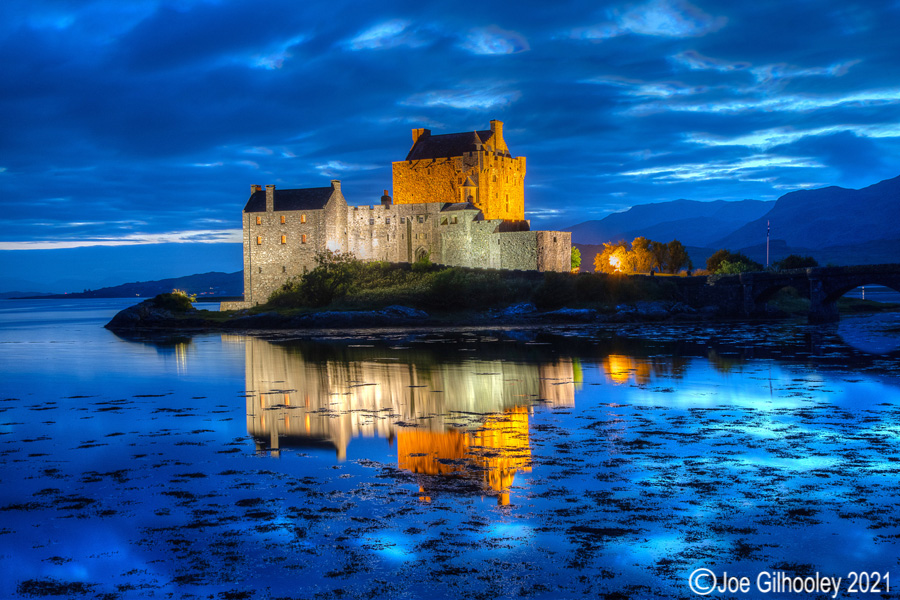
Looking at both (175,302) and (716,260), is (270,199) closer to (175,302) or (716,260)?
(175,302)

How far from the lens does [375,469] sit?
36.4 ft

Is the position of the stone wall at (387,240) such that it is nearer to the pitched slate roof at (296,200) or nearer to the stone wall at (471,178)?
the pitched slate roof at (296,200)

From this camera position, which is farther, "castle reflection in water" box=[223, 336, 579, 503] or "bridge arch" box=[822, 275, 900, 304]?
"bridge arch" box=[822, 275, 900, 304]

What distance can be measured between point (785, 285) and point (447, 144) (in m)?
30.2

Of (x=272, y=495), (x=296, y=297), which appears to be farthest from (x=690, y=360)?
(x=296, y=297)

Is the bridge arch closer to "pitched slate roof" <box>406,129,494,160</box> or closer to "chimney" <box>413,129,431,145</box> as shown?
"pitched slate roof" <box>406,129,494,160</box>

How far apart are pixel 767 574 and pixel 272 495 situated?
6086 millimetres

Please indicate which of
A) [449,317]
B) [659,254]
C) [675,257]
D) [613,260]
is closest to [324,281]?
[449,317]

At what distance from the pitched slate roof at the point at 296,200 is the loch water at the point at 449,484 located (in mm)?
38042

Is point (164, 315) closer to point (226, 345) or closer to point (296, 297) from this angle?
point (296, 297)

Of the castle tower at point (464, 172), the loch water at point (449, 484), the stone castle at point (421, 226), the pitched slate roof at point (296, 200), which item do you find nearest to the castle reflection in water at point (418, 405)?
the loch water at point (449, 484)

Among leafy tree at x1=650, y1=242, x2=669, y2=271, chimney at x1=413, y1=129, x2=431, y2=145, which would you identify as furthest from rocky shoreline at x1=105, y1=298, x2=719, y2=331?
leafy tree at x1=650, y1=242, x2=669, y2=271

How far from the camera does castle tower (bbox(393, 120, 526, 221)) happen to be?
62.0m

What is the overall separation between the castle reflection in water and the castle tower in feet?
113
